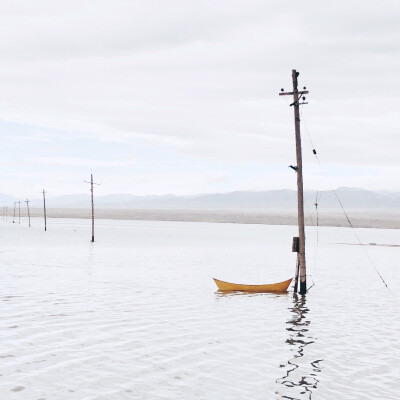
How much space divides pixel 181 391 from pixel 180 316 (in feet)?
33.5

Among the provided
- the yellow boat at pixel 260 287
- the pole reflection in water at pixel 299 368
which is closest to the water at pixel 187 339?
the pole reflection in water at pixel 299 368

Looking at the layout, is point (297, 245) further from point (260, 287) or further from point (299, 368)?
point (299, 368)

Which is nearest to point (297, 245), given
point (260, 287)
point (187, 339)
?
point (260, 287)

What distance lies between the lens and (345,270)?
4731 cm

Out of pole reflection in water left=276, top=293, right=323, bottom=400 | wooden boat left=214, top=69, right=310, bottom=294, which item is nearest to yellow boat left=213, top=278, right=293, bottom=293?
wooden boat left=214, top=69, right=310, bottom=294

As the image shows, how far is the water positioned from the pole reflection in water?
3cm

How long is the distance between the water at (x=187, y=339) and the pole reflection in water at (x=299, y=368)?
0.03 m

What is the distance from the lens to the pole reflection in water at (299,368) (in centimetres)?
1348

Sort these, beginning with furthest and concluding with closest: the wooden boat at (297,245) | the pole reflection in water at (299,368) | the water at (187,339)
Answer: the wooden boat at (297,245) < the water at (187,339) < the pole reflection in water at (299,368)

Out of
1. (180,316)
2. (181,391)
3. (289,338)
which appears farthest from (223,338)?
(181,391)

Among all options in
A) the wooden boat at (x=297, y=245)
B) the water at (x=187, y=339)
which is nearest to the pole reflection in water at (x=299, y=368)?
the water at (x=187, y=339)

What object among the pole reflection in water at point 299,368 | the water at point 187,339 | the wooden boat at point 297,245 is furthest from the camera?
the wooden boat at point 297,245

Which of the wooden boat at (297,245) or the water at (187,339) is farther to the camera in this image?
the wooden boat at (297,245)

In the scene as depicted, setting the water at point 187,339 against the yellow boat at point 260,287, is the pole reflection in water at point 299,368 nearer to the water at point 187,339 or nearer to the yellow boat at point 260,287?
the water at point 187,339
